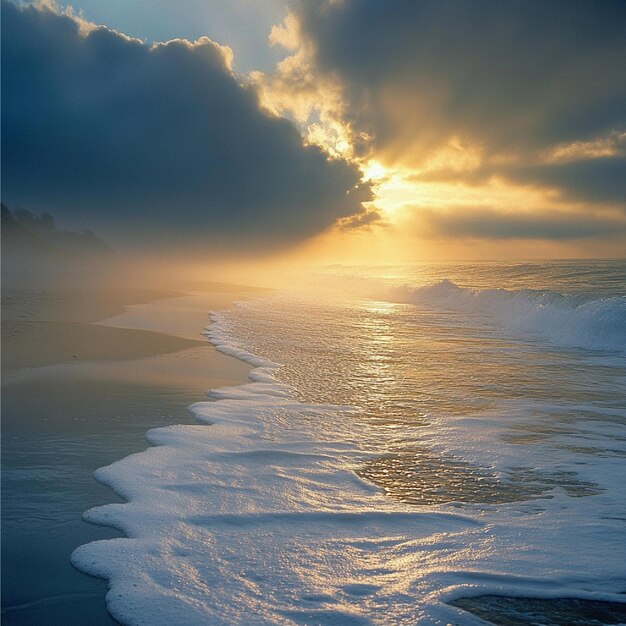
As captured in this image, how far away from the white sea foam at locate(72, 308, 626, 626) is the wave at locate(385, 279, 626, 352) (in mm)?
10715

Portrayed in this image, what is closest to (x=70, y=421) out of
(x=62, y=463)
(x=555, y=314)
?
(x=62, y=463)

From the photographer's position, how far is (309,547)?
3236 mm

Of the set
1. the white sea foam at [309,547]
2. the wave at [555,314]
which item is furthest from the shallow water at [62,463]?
the wave at [555,314]

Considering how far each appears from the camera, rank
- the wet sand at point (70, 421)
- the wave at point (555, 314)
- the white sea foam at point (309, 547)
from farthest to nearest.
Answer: the wave at point (555, 314), the wet sand at point (70, 421), the white sea foam at point (309, 547)

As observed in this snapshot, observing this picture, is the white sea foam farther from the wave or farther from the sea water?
the wave

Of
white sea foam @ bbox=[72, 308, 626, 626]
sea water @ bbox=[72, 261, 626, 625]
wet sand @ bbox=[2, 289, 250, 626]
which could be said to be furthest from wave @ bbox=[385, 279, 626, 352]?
white sea foam @ bbox=[72, 308, 626, 626]

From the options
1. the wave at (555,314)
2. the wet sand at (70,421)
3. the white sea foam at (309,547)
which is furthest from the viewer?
the wave at (555,314)

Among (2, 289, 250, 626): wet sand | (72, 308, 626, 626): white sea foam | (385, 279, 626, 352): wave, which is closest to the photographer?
(72, 308, 626, 626): white sea foam

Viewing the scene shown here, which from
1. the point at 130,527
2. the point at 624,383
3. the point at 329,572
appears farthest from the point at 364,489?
the point at 624,383

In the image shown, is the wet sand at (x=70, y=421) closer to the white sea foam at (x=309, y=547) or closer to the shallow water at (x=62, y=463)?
the shallow water at (x=62, y=463)

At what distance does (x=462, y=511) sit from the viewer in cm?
379

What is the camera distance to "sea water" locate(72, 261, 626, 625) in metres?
2.80

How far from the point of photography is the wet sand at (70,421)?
111 inches

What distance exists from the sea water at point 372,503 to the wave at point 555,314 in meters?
5.62
